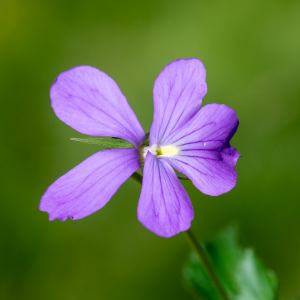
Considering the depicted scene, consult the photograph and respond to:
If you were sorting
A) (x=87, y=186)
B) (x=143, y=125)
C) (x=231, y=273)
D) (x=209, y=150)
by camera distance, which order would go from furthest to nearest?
1. (x=143, y=125)
2. (x=231, y=273)
3. (x=209, y=150)
4. (x=87, y=186)

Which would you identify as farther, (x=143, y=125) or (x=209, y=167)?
(x=143, y=125)

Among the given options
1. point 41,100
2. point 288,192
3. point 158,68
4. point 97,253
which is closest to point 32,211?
point 97,253

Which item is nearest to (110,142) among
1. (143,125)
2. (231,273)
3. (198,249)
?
(198,249)

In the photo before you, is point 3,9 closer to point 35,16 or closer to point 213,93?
point 35,16

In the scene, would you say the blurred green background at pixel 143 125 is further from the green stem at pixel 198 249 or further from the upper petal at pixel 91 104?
the upper petal at pixel 91 104

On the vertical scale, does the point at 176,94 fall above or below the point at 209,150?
above

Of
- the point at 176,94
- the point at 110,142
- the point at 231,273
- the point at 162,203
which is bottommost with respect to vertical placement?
the point at 231,273

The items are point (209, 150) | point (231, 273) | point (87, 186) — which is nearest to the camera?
point (87, 186)

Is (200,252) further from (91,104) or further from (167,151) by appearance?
(91,104)
